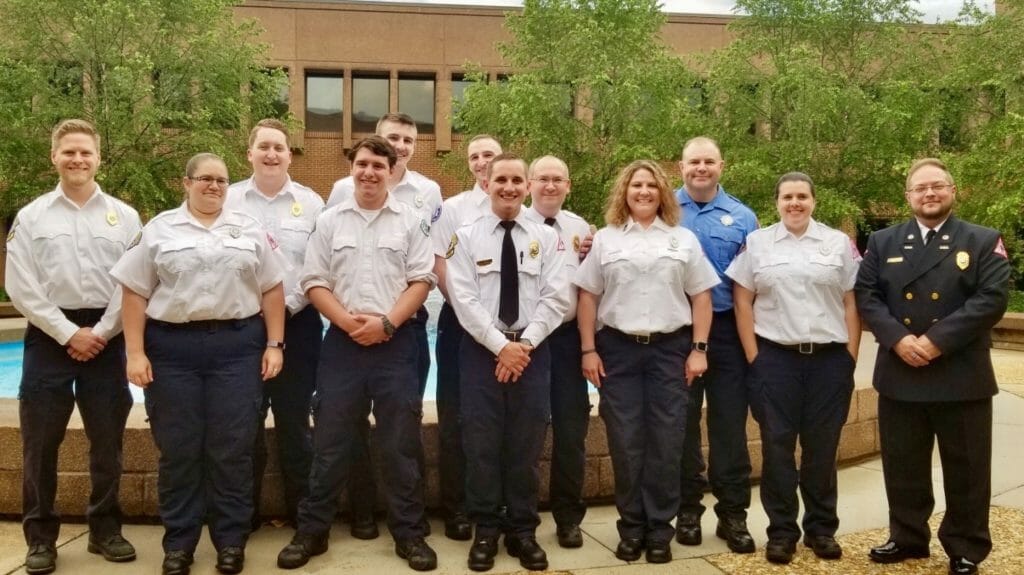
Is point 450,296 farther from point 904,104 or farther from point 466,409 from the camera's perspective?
point 904,104

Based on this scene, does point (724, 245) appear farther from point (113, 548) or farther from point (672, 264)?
point (113, 548)

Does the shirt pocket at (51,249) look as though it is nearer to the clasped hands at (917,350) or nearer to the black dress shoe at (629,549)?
the black dress shoe at (629,549)

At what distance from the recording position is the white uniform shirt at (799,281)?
409cm

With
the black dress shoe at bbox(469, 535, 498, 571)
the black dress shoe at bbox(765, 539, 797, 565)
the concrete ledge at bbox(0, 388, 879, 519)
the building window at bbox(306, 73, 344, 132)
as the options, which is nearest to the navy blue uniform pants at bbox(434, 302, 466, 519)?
the concrete ledge at bbox(0, 388, 879, 519)

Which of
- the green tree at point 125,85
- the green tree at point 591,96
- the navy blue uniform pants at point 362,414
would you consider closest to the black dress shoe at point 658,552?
the navy blue uniform pants at point 362,414

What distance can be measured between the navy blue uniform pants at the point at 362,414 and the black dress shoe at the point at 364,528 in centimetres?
32

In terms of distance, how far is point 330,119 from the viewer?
1086 inches

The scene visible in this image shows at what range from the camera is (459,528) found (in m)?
4.39

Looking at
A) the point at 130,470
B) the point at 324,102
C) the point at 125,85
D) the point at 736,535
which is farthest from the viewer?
the point at 324,102

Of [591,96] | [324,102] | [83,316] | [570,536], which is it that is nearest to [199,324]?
[83,316]

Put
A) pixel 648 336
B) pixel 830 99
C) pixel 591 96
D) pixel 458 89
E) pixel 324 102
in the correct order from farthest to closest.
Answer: pixel 458 89 → pixel 324 102 → pixel 591 96 → pixel 830 99 → pixel 648 336

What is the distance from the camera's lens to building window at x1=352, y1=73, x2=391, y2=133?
27.8 metres

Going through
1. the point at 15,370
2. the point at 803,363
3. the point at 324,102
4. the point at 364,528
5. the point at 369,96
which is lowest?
the point at 15,370

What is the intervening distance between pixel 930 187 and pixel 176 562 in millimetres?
3788
